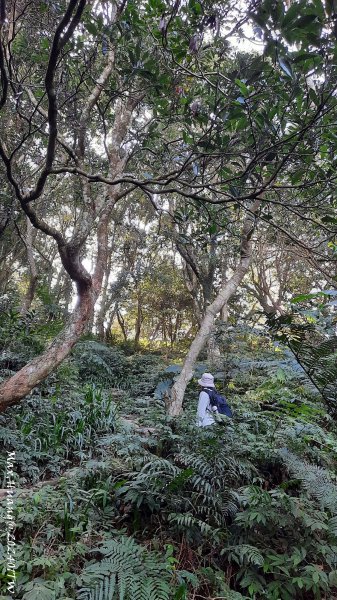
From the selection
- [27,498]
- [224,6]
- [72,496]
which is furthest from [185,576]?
[224,6]

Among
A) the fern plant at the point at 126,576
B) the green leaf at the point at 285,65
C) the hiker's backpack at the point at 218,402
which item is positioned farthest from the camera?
the hiker's backpack at the point at 218,402

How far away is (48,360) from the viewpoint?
3.56 meters

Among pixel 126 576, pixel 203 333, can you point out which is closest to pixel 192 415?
pixel 126 576

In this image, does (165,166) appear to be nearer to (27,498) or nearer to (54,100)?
(54,100)

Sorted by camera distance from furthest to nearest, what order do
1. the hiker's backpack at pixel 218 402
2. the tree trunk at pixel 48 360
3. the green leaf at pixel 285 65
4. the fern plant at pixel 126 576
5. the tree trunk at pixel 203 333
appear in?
the tree trunk at pixel 203 333 → the hiker's backpack at pixel 218 402 → the tree trunk at pixel 48 360 → the green leaf at pixel 285 65 → the fern plant at pixel 126 576

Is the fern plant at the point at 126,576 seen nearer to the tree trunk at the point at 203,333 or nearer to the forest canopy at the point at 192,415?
the forest canopy at the point at 192,415

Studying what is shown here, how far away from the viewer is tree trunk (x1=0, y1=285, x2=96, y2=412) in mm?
3363

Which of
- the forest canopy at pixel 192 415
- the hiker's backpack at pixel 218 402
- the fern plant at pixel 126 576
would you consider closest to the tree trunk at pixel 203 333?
the hiker's backpack at pixel 218 402

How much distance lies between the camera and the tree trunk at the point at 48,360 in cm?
336

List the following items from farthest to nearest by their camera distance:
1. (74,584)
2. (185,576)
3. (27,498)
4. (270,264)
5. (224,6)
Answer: (270,264), (224,6), (27,498), (185,576), (74,584)

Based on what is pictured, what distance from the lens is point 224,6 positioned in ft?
10.4

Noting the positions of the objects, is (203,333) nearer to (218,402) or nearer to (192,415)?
(218,402)

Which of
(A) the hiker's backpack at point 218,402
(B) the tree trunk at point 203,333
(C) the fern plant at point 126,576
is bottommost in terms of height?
(C) the fern plant at point 126,576

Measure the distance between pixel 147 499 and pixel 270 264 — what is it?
10.7 metres
